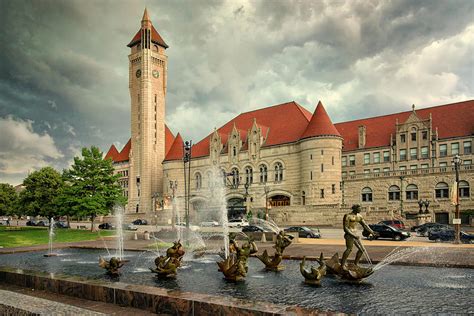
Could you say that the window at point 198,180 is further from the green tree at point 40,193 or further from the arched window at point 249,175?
the green tree at point 40,193

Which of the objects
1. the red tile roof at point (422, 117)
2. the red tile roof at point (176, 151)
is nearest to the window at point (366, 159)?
the red tile roof at point (422, 117)

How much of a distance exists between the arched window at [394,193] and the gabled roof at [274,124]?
16590 millimetres

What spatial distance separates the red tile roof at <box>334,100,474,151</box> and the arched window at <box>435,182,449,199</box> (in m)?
8.51

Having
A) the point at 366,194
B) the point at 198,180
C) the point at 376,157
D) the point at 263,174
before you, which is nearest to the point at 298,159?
the point at 263,174

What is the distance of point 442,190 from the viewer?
50.9 m

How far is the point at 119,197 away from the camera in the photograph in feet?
151

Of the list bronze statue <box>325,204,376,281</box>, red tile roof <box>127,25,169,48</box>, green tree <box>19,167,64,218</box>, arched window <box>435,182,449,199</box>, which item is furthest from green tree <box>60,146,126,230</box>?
red tile roof <box>127,25,169,48</box>

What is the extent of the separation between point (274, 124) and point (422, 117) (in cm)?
2452

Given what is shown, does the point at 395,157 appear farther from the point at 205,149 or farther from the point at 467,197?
the point at 205,149

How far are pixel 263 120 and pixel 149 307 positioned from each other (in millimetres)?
66575

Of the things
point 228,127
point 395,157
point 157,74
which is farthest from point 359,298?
point 157,74

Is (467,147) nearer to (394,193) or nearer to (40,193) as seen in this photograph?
(394,193)

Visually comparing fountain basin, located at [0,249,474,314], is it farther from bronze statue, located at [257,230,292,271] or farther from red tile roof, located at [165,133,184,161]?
red tile roof, located at [165,133,184,161]

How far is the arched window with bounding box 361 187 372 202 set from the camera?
5741 centimetres
